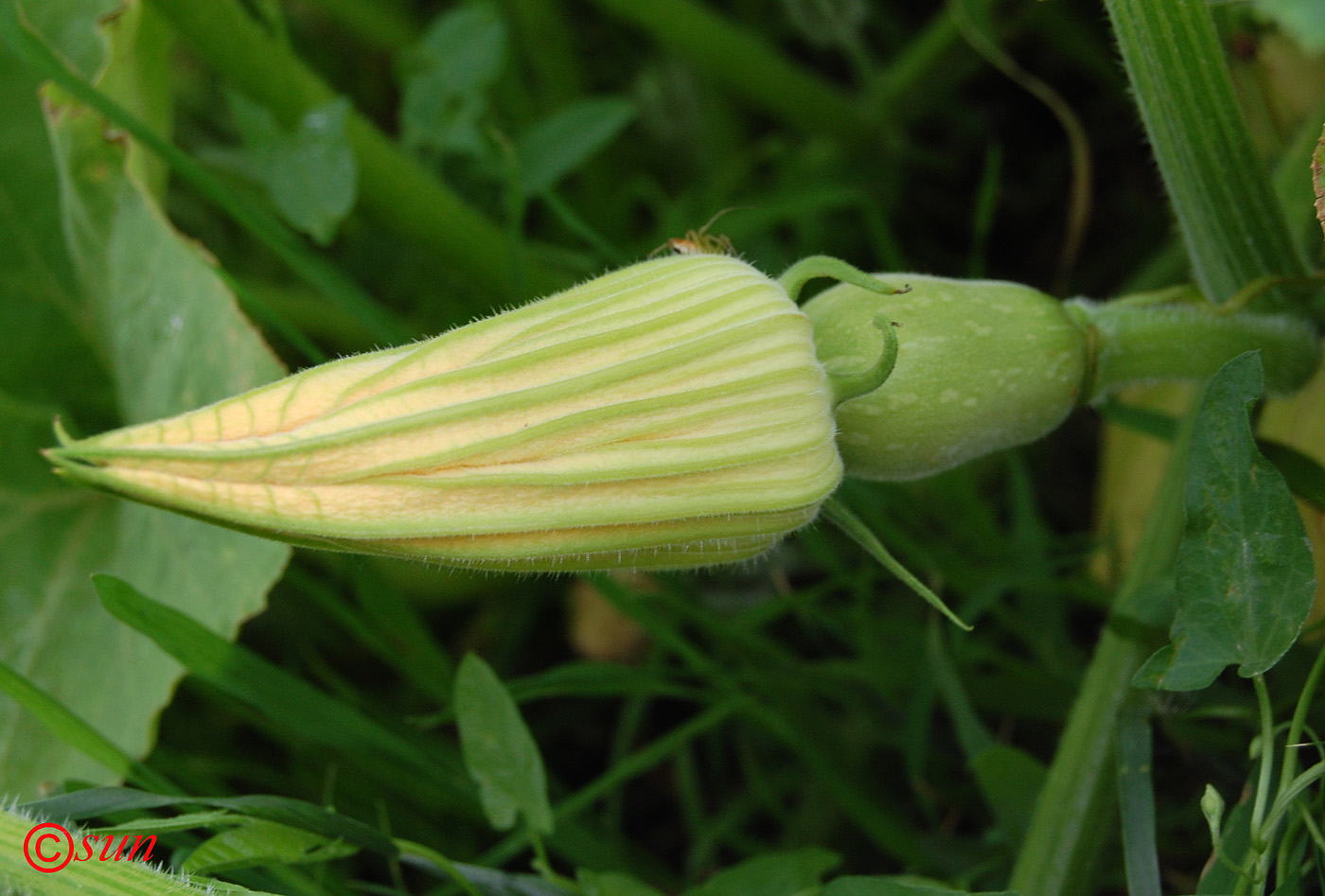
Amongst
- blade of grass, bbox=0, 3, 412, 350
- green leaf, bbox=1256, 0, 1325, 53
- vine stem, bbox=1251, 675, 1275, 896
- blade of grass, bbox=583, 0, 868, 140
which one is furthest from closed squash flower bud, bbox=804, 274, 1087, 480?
A: blade of grass, bbox=583, 0, 868, 140

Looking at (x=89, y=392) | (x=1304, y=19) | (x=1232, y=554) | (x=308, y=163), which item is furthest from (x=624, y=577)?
(x=1304, y=19)

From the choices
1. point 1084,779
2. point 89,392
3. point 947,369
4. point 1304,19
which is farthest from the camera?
point 89,392

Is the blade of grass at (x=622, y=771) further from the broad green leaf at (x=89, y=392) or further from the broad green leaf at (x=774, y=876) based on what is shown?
the broad green leaf at (x=89, y=392)

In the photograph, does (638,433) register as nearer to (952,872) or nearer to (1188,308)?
(1188,308)

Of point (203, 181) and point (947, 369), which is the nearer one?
point (947, 369)

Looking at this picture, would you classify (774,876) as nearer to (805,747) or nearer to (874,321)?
(805,747)

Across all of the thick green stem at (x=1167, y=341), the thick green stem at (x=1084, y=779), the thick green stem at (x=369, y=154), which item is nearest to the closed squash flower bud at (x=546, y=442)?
the thick green stem at (x=1167, y=341)

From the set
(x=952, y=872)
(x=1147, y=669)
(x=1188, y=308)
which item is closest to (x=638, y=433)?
(x=1147, y=669)

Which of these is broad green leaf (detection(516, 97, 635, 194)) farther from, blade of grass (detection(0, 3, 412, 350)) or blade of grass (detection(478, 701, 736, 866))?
blade of grass (detection(478, 701, 736, 866))
